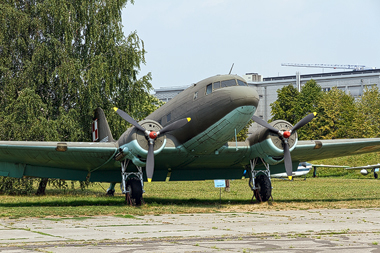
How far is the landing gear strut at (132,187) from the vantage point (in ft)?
64.4

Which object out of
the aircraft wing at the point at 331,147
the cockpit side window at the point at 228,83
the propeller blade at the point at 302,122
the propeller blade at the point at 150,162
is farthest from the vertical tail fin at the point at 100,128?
the aircraft wing at the point at 331,147

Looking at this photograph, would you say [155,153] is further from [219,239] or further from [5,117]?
[5,117]

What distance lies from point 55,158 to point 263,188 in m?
9.77

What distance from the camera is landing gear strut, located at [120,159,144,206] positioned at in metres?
19.6

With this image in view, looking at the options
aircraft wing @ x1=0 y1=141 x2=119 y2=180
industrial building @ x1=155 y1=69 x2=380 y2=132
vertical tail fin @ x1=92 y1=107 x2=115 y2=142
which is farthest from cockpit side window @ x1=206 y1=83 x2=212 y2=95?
industrial building @ x1=155 y1=69 x2=380 y2=132

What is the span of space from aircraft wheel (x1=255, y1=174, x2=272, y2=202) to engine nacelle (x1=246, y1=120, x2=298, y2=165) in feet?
3.46

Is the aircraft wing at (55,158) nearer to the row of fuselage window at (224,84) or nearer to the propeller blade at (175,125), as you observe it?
the propeller blade at (175,125)

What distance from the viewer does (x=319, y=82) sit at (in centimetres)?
12444

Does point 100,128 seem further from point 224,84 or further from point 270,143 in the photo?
point 270,143

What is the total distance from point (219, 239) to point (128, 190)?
9.94 metres

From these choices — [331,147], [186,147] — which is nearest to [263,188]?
[331,147]

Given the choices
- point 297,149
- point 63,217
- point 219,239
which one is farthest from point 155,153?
point 219,239

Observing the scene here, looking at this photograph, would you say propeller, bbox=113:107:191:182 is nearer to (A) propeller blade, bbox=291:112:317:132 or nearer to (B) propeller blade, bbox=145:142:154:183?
(B) propeller blade, bbox=145:142:154:183

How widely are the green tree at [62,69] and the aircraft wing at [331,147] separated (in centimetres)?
1257
